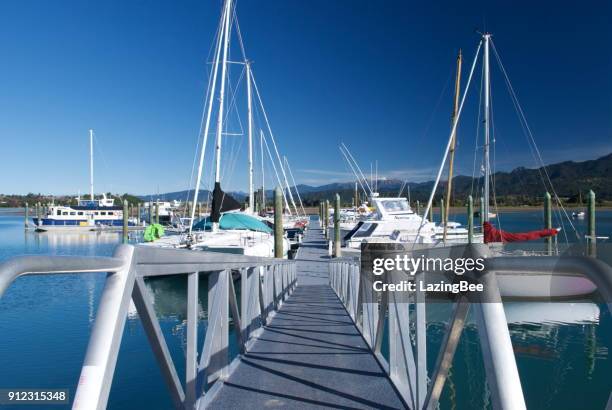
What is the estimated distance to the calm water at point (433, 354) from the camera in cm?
917

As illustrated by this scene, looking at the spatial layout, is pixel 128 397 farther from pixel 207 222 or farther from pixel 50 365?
pixel 207 222

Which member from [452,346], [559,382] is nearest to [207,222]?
[559,382]

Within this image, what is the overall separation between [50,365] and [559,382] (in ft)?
34.6

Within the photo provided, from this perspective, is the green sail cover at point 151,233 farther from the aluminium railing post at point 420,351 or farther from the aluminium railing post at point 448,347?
the aluminium railing post at point 448,347

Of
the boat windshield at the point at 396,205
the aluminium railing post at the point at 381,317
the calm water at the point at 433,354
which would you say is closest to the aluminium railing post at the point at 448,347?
the aluminium railing post at the point at 381,317

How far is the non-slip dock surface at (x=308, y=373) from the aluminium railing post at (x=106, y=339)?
2.16m

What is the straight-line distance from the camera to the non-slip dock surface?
3877 millimetres

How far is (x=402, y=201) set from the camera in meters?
30.5

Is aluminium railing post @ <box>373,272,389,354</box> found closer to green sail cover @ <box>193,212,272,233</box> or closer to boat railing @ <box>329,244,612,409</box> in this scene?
boat railing @ <box>329,244,612,409</box>

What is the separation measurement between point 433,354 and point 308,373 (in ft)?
23.2

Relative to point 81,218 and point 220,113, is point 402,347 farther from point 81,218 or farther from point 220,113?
point 81,218

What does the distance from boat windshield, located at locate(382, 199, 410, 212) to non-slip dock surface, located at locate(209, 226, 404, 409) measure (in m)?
22.1

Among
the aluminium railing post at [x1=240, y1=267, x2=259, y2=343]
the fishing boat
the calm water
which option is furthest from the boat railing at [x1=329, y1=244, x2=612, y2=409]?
the fishing boat

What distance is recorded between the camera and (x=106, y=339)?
1757mm
